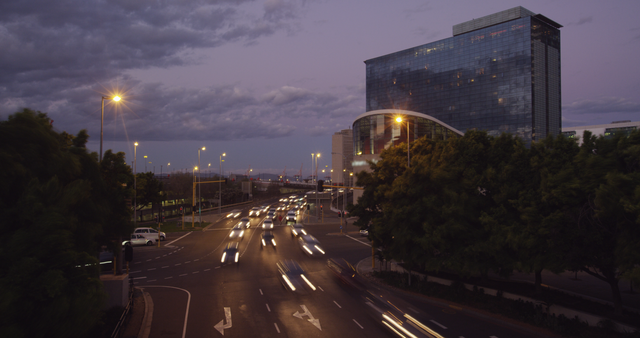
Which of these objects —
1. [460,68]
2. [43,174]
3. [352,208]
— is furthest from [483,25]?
[43,174]

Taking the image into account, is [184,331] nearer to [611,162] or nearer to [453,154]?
[453,154]

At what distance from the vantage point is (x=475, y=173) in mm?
19812

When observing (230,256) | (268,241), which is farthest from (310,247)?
(230,256)

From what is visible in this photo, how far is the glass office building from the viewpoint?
97.6m

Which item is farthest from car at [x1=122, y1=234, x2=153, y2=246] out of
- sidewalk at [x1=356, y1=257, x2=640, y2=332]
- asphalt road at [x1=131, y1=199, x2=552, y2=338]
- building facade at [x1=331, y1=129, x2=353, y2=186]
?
building facade at [x1=331, y1=129, x2=353, y2=186]

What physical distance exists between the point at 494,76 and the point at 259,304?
339 feet

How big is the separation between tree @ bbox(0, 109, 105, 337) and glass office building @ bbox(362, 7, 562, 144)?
103546 mm

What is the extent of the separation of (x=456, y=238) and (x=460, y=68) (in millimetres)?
103131

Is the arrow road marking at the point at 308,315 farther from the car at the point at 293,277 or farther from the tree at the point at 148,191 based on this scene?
the tree at the point at 148,191

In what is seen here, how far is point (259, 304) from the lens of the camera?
1927 cm

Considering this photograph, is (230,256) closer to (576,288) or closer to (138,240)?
(138,240)

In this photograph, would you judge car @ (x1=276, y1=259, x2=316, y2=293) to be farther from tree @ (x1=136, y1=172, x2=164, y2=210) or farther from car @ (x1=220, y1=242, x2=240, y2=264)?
tree @ (x1=136, y1=172, x2=164, y2=210)

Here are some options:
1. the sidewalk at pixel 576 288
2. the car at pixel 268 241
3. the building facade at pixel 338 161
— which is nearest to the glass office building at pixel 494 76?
the building facade at pixel 338 161

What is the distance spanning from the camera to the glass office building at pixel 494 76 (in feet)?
320
